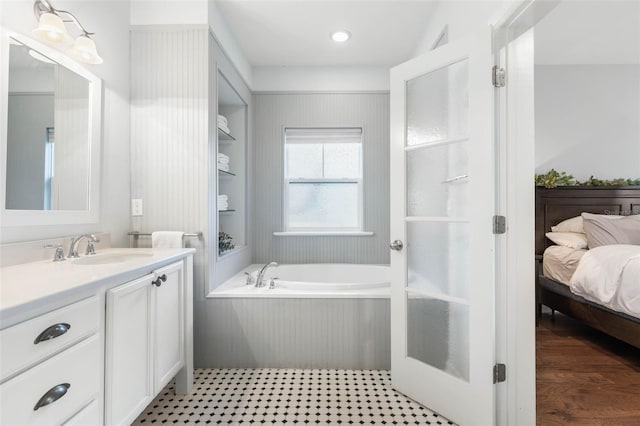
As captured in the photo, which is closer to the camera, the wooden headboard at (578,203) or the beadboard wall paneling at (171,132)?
the beadboard wall paneling at (171,132)

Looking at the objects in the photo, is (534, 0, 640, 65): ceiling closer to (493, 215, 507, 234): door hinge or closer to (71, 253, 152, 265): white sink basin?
(493, 215, 507, 234): door hinge

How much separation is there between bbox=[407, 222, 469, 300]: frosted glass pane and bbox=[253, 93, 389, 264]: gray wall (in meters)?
1.39

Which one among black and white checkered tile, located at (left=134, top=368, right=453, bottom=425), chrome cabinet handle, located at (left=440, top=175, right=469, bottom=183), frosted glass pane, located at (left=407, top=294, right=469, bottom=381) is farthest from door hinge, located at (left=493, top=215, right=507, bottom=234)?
black and white checkered tile, located at (left=134, top=368, right=453, bottom=425)

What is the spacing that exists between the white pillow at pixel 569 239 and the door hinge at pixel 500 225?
191 centimetres

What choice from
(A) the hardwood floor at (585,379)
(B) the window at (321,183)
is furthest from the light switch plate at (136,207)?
(A) the hardwood floor at (585,379)

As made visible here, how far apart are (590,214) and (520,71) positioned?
2210 millimetres

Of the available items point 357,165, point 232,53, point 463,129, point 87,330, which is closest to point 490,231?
point 463,129

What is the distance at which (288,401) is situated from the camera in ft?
5.51

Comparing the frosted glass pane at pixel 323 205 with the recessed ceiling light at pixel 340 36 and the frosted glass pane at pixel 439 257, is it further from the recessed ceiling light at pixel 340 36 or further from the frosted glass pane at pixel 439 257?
the frosted glass pane at pixel 439 257

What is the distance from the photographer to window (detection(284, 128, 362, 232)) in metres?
3.21

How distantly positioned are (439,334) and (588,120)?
325 cm

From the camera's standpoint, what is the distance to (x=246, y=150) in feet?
9.67

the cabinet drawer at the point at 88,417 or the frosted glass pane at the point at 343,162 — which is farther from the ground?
the frosted glass pane at the point at 343,162

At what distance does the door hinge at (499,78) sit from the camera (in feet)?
4.54
